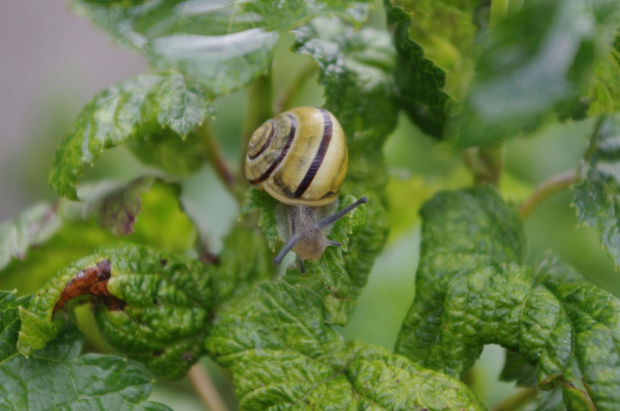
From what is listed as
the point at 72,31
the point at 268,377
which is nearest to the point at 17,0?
the point at 72,31

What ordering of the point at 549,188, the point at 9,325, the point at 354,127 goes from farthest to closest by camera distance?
the point at 549,188, the point at 354,127, the point at 9,325

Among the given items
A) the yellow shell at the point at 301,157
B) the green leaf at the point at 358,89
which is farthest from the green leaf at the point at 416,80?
the yellow shell at the point at 301,157

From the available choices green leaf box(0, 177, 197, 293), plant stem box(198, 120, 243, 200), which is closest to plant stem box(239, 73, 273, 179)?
plant stem box(198, 120, 243, 200)

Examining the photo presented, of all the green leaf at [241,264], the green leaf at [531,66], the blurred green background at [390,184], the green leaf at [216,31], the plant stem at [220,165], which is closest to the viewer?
the green leaf at [531,66]

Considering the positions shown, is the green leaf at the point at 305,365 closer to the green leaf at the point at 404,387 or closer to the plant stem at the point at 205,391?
the green leaf at the point at 404,387

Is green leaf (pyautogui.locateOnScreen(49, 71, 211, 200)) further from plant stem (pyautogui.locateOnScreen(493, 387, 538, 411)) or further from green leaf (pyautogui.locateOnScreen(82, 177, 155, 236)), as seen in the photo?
plant stem (pyautogui.locateOnScreen(493, 387, 538, 411))

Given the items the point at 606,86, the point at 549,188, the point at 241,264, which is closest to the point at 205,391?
the point at 241,264

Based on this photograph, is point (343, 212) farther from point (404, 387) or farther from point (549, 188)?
point (549, 188)
